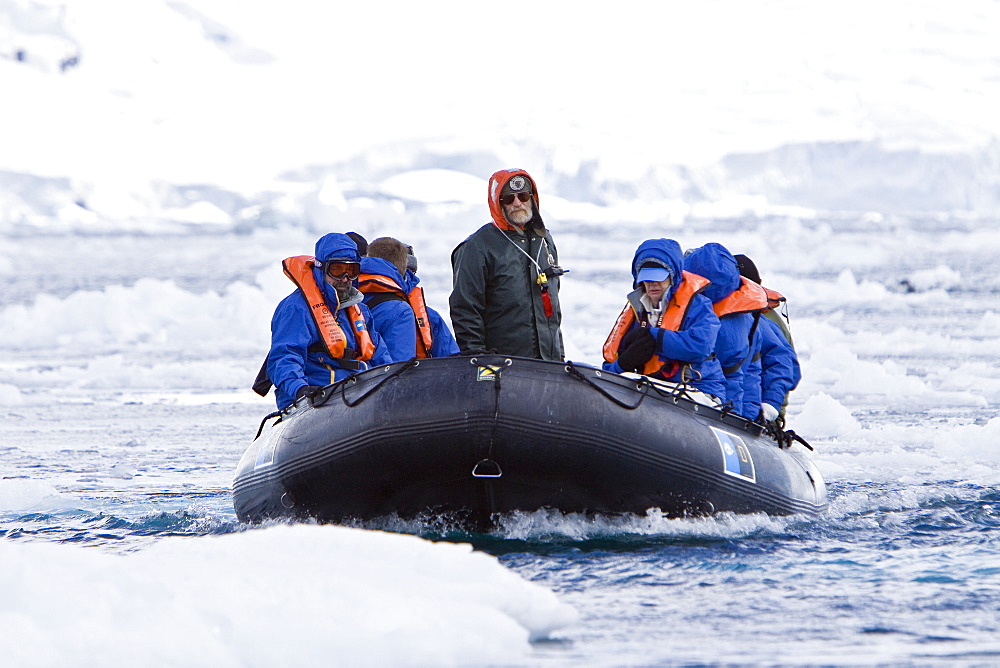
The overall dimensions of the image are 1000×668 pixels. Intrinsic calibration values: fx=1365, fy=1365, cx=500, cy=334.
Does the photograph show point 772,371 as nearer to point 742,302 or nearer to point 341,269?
point 742,302

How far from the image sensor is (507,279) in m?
6.44

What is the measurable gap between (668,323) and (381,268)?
4.67ft

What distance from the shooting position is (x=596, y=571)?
5.41 metres

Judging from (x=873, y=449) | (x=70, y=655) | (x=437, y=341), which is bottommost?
(x=873, y=449)

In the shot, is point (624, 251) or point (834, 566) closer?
point (834, 566)

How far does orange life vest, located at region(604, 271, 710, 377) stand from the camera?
6520mm

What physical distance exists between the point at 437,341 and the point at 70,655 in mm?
3899

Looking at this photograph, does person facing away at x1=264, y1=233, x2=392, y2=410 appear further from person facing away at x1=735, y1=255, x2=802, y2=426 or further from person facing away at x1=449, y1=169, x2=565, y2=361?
person facing away at x1=735, y1=255, x2=802, y2=426

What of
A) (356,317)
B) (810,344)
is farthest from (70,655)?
(810,344)

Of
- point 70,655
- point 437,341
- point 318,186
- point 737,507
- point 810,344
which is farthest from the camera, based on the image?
point 318,186

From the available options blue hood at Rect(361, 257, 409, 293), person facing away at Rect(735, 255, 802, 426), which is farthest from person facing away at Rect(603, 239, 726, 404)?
blue hood at Rect(361, 257, 409, 293)

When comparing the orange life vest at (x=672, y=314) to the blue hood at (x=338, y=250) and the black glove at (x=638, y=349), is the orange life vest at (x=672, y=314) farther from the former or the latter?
the blue hood at (x=338, y=250)

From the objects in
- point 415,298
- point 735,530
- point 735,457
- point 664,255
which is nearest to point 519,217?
point 664,255

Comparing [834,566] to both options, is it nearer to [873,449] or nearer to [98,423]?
[873,449]
